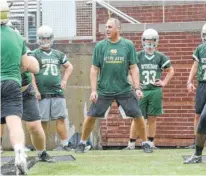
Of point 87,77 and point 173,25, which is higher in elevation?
point 173,25

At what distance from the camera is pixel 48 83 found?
1167cm

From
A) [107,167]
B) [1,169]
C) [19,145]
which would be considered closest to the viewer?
[19,145]

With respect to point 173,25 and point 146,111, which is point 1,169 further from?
point 173,25

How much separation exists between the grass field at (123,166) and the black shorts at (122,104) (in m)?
0.66

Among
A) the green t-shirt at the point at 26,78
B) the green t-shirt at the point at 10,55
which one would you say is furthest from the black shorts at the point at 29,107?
the green t-shirt at the point at 10,55

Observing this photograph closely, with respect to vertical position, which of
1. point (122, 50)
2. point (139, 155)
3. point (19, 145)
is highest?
point (122, 50)

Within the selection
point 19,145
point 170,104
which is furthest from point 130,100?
point 19,145

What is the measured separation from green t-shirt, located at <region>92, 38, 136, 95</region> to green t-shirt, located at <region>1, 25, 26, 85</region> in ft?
11.1

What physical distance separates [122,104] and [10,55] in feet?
11.9

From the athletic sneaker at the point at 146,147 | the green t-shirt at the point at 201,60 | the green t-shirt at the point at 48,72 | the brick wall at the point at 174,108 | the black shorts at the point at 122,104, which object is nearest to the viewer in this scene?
the black shorts at the point at 122,104

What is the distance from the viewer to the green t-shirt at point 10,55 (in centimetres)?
733

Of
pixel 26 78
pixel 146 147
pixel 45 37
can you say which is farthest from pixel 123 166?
pixel 45 37

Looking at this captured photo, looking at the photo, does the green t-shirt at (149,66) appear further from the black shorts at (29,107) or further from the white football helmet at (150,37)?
the black shorts at (29,107)

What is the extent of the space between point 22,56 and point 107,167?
210 cm
